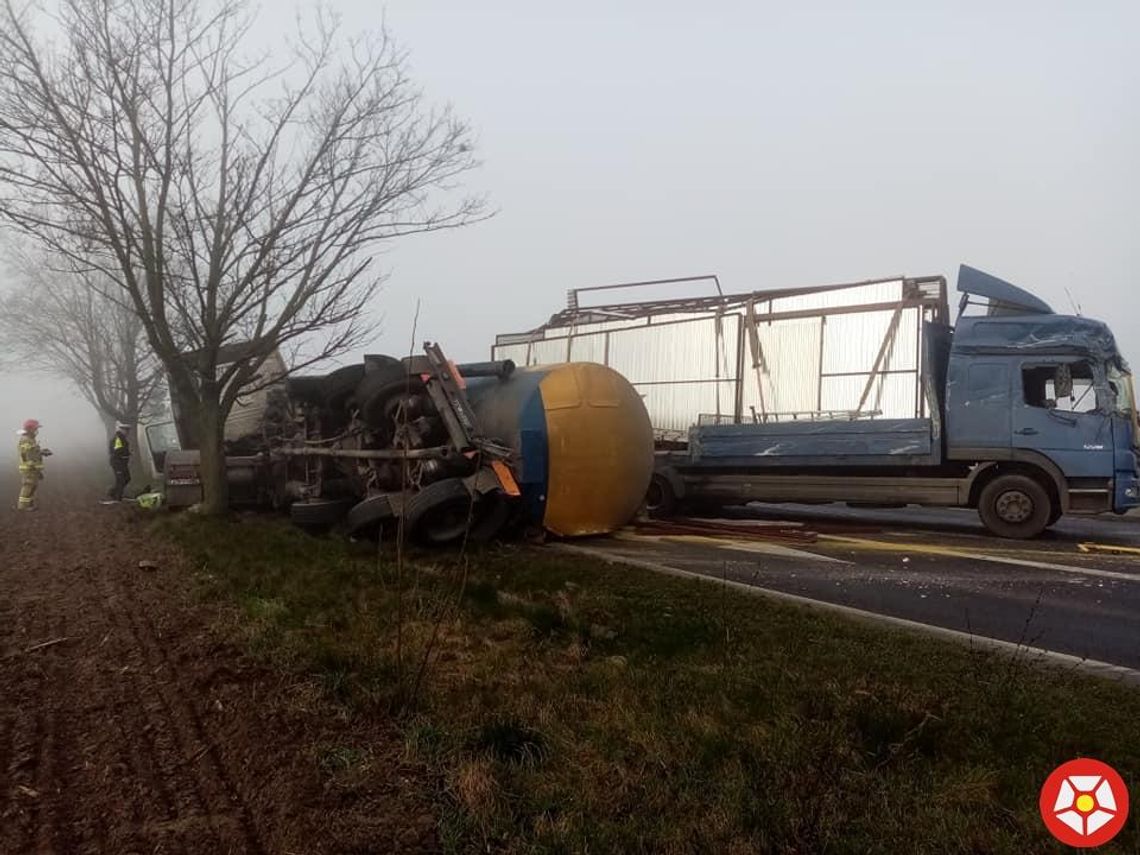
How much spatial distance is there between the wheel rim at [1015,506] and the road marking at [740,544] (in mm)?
3276

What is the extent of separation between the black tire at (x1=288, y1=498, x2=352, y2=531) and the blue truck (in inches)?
256

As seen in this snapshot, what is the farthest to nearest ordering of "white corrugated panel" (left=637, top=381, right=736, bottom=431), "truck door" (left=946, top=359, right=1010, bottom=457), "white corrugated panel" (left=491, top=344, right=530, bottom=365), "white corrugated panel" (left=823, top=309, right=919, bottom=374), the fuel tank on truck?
"white corrugated panel" (left=491, top=344, right=530, bottom=365)
"white corrugated panel" (left=637, top=381, right=736, bottom=431)
"white corrugated panel" (left=823, top=309, right=919, bottom=374)
"truck door" (left=946, top=359, right=1010, bottom=457)
the fuel tank on truck

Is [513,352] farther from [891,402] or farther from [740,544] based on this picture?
[740,544]

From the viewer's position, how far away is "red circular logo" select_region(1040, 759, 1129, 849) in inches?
58.2

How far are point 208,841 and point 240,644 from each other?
2.35m

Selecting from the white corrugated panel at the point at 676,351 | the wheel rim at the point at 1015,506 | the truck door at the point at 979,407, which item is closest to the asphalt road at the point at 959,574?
the wheel rim at the point at 1015,506

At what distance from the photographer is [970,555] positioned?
374 inches

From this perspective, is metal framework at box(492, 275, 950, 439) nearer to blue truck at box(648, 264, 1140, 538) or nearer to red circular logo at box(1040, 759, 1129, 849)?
blue truck at box(648, 264, 1140, 538)

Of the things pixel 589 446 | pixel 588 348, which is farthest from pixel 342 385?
pixel 588 348

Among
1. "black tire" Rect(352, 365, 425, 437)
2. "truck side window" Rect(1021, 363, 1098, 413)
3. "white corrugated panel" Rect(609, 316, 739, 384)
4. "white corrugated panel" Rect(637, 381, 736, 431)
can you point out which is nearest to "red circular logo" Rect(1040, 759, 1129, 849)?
"black tire" Rect(352, 365, 425, 437)

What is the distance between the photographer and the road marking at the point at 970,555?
8414 millimetres

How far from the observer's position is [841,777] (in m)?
3.16

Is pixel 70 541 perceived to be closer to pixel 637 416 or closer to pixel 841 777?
pixel 637 416

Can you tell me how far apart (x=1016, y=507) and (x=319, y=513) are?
8868mm
